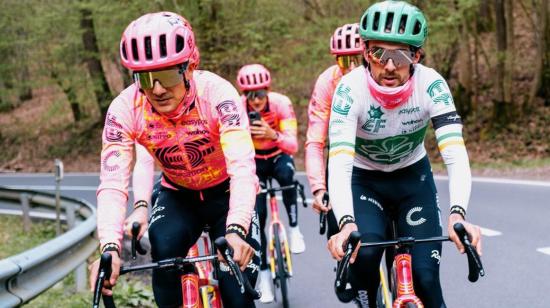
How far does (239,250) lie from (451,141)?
1.42 meters

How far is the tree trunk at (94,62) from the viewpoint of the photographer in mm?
27703

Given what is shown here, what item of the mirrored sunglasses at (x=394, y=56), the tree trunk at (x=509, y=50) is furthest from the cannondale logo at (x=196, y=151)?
the tree trunk at (x=509, y=50)

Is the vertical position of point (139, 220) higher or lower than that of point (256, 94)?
lower

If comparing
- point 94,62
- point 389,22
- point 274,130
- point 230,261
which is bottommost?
point 230,261

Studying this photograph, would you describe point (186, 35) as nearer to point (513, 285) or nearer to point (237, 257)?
point (237, 257)

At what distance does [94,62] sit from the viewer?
96.1ft

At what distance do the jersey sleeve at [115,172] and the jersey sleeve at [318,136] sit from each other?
1.76 m

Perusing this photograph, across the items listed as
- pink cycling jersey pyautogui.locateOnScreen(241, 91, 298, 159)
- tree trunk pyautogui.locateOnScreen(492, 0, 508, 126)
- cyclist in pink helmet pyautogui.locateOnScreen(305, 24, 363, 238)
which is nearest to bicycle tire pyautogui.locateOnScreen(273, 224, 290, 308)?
pink cycling jersey pyautogui.locateOnScreen(241, 91, 298, 159)

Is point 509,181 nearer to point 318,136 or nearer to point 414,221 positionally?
point 318,136

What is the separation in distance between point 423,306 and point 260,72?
4086 millimetres

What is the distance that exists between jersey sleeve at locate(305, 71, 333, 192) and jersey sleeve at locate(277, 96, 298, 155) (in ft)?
4.17

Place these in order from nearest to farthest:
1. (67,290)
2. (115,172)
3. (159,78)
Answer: (159,78) < (115,172) < (67,290)

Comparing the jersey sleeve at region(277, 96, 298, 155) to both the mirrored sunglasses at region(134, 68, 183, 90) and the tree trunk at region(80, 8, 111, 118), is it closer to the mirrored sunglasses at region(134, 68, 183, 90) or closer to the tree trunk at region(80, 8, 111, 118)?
the mirrored sunglasses at region(134, 68, 183, 90)

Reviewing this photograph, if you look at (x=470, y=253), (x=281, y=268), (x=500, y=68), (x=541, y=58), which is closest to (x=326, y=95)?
(x=281, y=268)
